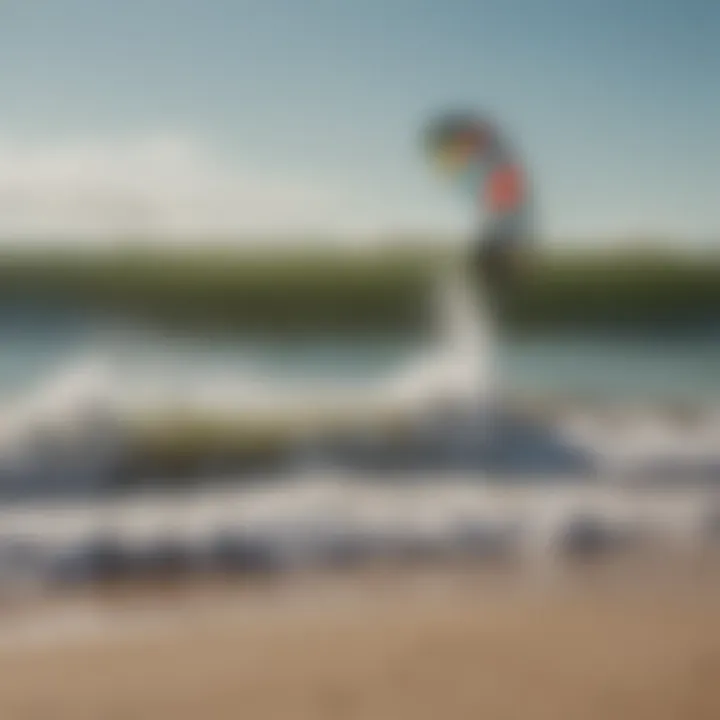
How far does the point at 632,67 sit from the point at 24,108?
664 mm

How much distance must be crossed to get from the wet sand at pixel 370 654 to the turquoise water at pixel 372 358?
217 mm

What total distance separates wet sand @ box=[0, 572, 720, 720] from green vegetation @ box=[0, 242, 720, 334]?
28 centimetres

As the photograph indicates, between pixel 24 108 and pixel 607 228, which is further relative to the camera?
pixel 607 228

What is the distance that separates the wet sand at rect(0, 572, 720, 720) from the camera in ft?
3.77

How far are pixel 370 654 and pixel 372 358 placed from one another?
307 millimetres

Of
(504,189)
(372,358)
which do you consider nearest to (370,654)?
(372,358)

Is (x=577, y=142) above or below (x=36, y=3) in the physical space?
below

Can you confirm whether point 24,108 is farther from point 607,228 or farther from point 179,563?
point 607,228

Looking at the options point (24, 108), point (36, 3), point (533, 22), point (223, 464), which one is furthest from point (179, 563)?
point (533, 22)

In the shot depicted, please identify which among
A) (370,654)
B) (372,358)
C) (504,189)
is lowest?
(370,654)

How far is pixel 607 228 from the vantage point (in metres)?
1.30

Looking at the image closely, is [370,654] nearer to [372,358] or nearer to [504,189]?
[372,358]

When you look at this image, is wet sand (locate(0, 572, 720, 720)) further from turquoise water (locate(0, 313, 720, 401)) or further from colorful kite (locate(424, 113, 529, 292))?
colorful kite (locate(424, 113, 529, 292))

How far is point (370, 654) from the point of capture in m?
1.19
